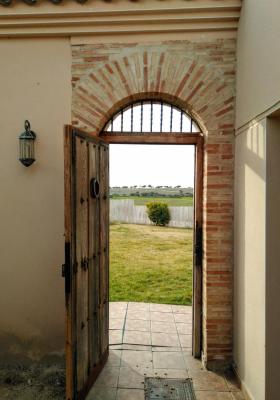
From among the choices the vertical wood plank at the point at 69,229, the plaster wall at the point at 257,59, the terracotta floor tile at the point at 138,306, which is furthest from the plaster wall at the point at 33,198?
the plaster wall at the point at 257,59

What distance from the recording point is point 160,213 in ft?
55.3

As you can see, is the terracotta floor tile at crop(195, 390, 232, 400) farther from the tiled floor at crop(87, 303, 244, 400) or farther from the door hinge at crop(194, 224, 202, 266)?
the door hinge at crop(194, 224, 202, 266)

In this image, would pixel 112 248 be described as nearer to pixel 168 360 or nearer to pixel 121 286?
pixel 121 286

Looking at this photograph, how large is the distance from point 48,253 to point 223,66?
9.40 feet

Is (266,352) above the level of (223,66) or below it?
below

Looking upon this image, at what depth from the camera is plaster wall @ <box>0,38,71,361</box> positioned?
3.70m

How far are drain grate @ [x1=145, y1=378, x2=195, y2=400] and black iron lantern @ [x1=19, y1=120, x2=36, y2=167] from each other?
8.78ft

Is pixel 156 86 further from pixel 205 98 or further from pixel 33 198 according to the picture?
pixel 33 198

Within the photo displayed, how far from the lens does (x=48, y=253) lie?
3.77 m

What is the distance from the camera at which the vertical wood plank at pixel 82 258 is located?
9.80ft

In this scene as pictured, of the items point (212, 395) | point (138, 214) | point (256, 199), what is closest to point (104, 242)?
point (256, 199)

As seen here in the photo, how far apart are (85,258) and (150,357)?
1.62 m

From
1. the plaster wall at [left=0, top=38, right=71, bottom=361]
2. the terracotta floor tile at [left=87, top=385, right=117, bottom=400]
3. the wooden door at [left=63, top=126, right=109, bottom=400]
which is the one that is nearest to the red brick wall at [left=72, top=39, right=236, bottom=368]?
the plaster wall at [left=0, top=38, right=71, bottom=361]

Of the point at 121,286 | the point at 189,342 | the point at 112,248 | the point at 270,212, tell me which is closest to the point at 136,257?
the point at 112,248
